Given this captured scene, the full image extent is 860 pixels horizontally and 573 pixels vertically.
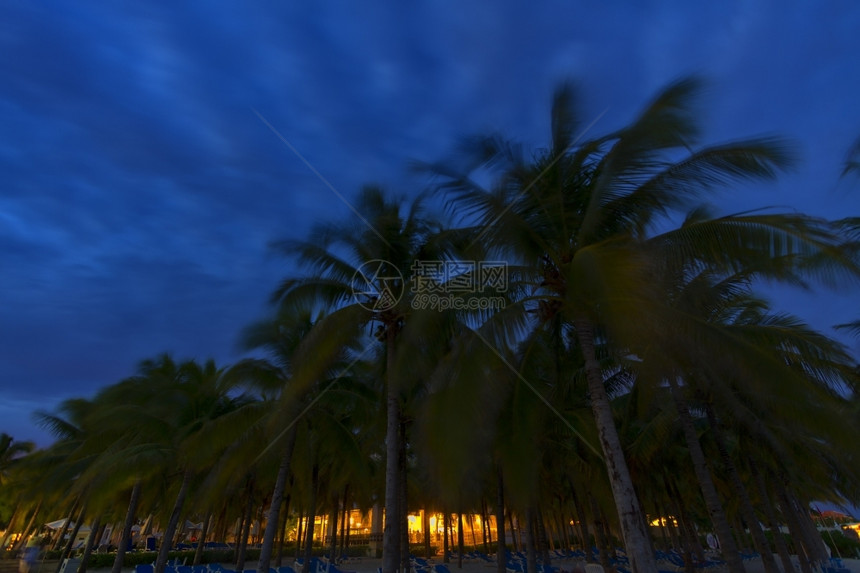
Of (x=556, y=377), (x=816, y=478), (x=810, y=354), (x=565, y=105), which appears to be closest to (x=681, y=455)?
(x=816, y=478)

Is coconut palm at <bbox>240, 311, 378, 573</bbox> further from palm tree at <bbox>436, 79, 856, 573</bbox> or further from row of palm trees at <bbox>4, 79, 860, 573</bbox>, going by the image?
palm tree at <bbox>436, 79, 856, 573</bbox>

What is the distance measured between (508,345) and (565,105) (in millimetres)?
4361

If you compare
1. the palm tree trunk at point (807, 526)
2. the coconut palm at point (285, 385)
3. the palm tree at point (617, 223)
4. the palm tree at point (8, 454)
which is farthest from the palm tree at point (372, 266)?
the palm tree at point (8, 454)

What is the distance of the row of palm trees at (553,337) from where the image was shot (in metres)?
6.25

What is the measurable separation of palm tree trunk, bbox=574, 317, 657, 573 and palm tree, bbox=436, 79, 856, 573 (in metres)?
0.02

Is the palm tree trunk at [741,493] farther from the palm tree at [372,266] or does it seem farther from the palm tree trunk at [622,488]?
the palm tree at [372,266]

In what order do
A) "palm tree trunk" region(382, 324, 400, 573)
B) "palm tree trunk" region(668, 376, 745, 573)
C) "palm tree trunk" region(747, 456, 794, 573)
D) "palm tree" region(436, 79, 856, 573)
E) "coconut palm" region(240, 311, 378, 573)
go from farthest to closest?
"palm tree trunk" region(747, 456, 794, 573) < "coconut palm" region(240, 311, 378, 573) < "palm tree trunk" region(382, 324, 400, 573) < "palm tree trunk" region(668, 376, 745, 573) < "palm tree" region(436, 79, 856, 573)

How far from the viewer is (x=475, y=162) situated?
8.03m

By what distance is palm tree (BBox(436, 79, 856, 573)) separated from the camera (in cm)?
583

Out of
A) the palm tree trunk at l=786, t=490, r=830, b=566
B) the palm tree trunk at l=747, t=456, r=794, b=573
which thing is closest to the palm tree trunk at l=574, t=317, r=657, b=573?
the palm tree trunk at l=747, t=456, r=794, b=573

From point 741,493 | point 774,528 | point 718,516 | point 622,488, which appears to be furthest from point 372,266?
point 774,528

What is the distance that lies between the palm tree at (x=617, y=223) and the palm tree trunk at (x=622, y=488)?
0.05 feet

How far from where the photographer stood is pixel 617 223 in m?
8.23

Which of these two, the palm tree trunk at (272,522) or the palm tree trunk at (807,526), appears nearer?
the palm tree trunk at (272,522)
